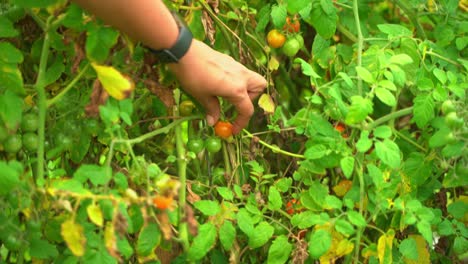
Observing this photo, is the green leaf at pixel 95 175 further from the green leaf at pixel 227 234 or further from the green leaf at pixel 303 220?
the green leaf at pixel 303 220

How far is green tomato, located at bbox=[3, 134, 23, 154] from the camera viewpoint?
4.83 feet

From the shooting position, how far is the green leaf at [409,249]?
1657 millimetres

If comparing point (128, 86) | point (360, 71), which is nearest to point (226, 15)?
point (360, 71)

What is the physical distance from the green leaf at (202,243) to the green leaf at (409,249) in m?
0.40

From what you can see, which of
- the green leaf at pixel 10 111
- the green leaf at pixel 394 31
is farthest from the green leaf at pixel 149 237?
the green leaf at pixel 394 31

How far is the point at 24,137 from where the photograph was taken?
4.89 ft

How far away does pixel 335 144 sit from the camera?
1.57 m

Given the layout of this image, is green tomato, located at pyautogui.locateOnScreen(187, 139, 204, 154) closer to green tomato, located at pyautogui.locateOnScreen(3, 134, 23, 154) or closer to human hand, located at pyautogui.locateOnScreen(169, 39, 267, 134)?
human hand, located at pyautogui.locateOnScreen(169, 39, 267, 134)

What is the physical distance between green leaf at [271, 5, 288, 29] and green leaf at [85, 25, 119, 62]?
17.7 inches

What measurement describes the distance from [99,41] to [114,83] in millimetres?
112

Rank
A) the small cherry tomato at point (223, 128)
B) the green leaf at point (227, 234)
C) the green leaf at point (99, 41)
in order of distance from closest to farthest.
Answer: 1. the green leaf at point (99, 41)
2. the green leaf at point (227, 234)
3. the small cherry tomato at point (223, 128)

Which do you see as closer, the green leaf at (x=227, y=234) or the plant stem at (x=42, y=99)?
the plant stem at (x=42, y=99)

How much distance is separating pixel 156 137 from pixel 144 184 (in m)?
0.33

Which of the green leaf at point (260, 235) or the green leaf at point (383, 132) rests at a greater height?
the green leaf at point (383, 132)
